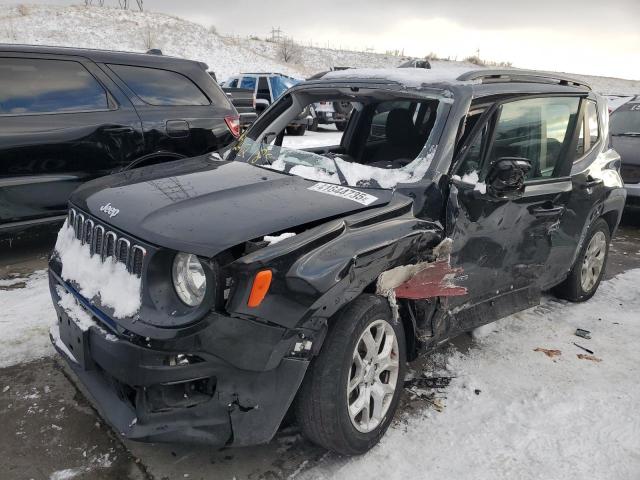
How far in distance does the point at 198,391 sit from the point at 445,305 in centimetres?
143

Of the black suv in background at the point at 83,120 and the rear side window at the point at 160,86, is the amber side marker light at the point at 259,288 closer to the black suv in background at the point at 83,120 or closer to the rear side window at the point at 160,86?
the black suv in background at the point at 83,120

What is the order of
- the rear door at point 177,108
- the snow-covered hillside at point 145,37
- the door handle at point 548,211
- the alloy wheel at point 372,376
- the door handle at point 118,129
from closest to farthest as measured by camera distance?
the alloy wheel at point 372,376 < the door handle at point 548,211 < the door handle at point 118,129 < the rear door at point 177,108 < the snow-covered hillside at point 145,37

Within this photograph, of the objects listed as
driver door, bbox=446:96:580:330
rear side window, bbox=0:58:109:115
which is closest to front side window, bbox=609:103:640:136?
driver door, bbox=446:96:580:330

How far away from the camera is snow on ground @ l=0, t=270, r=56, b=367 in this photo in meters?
3.25

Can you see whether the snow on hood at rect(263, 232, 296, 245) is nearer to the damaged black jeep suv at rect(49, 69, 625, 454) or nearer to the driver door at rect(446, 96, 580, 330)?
the damaged black jeep suv at rect(49, 69, 625, 454)

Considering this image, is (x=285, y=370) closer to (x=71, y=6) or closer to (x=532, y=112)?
(x=532, y=112)

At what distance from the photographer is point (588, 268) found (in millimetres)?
4523

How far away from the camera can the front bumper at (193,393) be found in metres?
1.99

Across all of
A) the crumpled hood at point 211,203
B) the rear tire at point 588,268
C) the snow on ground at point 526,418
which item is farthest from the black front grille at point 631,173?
the crumpled hood at point 211,203

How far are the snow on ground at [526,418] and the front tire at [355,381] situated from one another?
0.55 ft

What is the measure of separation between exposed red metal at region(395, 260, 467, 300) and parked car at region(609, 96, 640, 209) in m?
5.29

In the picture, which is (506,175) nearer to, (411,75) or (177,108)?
(411,75)

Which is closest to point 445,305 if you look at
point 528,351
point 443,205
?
point 443,205

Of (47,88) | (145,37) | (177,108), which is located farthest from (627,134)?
(145,37)
